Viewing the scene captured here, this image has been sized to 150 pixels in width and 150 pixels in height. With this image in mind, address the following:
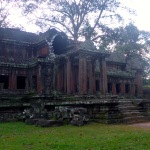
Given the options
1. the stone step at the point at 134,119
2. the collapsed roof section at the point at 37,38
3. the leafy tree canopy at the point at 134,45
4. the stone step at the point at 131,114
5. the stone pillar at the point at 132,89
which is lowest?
the stone step at the point at 134,119

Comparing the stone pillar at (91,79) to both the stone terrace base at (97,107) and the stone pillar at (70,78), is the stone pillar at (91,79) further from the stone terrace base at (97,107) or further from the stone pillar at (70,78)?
the stone terrace base at (97,107)

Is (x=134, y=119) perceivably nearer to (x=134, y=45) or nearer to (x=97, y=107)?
(x=97, y=107)

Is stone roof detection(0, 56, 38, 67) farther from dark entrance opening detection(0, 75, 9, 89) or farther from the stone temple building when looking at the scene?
dark entrance opening detection(0, 75, 9, 89)

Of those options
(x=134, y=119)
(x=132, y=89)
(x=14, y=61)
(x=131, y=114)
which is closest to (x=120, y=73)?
(x=132, y=89)

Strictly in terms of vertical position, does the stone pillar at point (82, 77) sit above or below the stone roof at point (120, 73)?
below

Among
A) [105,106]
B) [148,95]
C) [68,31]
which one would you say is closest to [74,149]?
[105,106]

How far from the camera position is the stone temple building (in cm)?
2245

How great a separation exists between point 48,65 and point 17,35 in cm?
768

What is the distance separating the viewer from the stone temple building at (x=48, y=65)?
73.7ft

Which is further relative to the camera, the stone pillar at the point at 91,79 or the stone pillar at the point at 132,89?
the stone pillar at the point at 132,89

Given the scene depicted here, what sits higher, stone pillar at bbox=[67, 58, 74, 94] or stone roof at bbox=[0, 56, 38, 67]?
stone roof at bbox=[0, 56, 38, 67]

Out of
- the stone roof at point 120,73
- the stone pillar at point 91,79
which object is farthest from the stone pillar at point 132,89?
the stone pillar at point 91,79

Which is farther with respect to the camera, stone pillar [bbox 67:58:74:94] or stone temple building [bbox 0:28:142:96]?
stone pillar [bbox 67:58:74:94]

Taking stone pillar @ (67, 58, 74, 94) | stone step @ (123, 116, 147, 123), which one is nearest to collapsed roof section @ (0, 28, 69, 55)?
stone pillar @ (67, 58, 74, 94)
